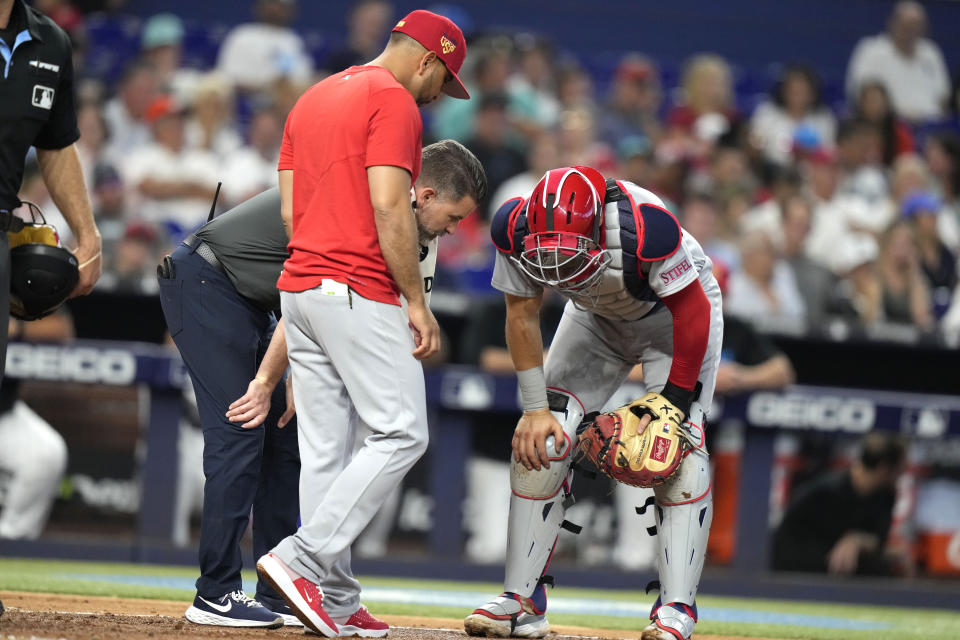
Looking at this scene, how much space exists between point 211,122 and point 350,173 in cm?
640

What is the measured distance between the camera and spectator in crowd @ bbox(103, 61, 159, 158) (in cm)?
1020

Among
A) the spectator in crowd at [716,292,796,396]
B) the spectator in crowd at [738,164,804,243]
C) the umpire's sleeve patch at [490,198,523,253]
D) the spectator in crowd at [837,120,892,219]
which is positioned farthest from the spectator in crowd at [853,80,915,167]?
the umpire's sleeve patch at [490,198,523,253]

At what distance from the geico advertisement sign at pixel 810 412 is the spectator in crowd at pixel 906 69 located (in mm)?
6402

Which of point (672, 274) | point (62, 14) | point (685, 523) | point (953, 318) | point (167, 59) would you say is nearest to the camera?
point (672, 274)

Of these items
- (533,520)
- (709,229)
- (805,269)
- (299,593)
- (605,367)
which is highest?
(709,229)

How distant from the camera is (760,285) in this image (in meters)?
9.08

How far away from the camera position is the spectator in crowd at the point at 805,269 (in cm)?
943

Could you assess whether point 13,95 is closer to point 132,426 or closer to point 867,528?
point 132,426

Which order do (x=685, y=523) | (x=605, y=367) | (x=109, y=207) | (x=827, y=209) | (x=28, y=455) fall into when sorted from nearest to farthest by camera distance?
(x=685, y=523) → (x=605, y=367) → (x=28, y=455) → (x=109, y=207) → (x=827, y=209)

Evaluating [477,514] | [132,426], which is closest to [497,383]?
[477,514]

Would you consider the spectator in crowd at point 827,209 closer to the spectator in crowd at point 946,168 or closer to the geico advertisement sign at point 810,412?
the spectator in crowd at point 946,168

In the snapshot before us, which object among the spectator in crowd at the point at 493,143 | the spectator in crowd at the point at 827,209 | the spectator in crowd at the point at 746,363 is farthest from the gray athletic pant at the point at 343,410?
the spectator in crowd at the point at 827,209

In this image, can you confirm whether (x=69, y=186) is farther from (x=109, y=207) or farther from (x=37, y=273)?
(x=109, y=207)

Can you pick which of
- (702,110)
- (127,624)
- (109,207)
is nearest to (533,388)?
(127,624)
